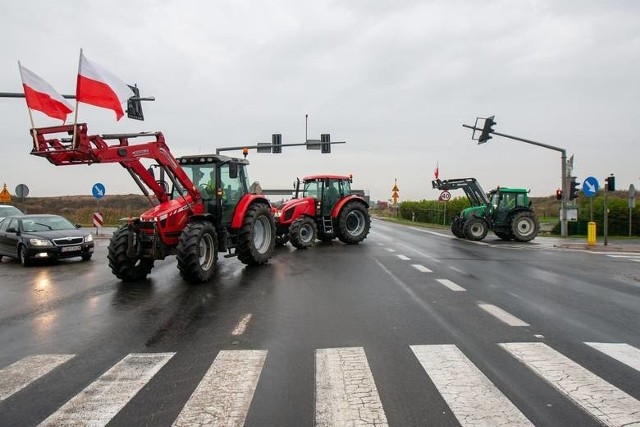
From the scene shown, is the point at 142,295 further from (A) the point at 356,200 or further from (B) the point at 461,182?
(B) the point at 461,182

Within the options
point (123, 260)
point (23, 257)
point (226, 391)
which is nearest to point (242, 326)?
point (226, 391)

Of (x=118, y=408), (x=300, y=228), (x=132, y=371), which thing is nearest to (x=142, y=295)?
(x=132, y=371)

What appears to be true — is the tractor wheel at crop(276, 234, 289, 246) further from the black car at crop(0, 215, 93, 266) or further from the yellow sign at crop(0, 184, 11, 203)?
the yellow sign at crop(0, 184, 11, 203)

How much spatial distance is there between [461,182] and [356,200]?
22.7ft

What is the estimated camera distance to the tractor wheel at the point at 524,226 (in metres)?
22.0

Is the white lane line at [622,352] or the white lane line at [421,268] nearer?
the white lane line at [622,352]

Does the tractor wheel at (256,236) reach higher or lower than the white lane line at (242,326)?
higher

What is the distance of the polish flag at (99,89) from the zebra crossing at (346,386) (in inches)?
225

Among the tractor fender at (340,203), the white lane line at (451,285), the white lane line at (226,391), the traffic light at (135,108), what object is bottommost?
the white lane line at (226,391)

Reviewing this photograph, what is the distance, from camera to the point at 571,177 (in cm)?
2566

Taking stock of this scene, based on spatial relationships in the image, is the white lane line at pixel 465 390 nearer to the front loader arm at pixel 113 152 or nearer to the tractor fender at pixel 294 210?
the front loader arm at pixel 113 152

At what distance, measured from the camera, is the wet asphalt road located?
3.91m

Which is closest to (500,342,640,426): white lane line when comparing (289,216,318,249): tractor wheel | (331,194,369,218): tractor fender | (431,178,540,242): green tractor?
(289,216,318,249): tractor wheel

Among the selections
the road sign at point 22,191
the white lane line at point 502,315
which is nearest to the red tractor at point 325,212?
the white lane line at point 502,315
